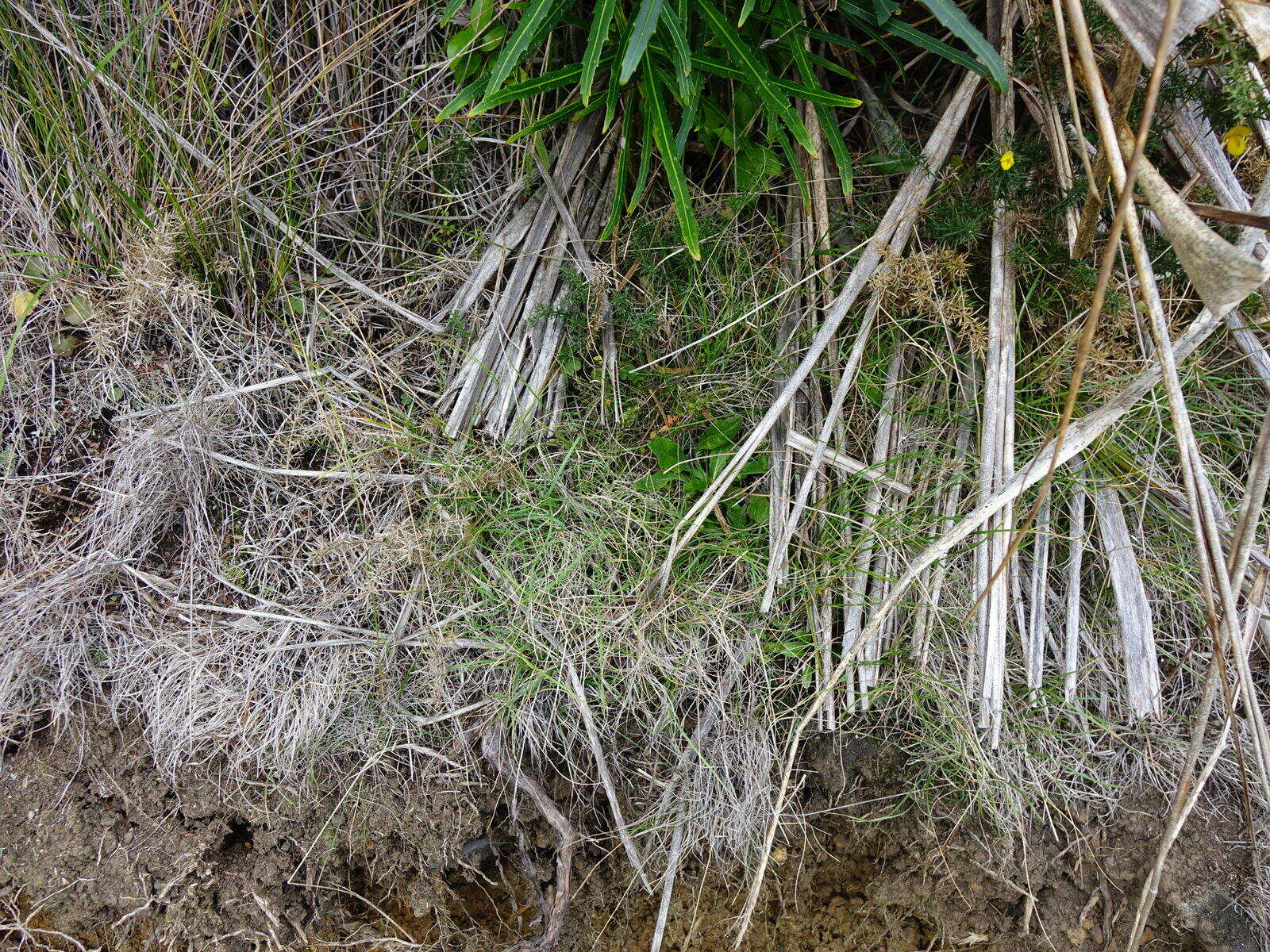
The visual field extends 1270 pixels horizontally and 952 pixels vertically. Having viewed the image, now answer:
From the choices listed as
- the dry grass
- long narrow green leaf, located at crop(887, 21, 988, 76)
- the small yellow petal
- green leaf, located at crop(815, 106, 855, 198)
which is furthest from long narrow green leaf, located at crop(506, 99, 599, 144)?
the small yellow petal

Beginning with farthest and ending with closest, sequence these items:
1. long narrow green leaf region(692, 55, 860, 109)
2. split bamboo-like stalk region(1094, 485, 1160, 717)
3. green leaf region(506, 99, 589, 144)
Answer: split bamboo-like stalk region(1094, 485, 1160, 717), green leaf region(506, 99, 589, 144), long narrow green leaf region(692, 55, 860, 109)

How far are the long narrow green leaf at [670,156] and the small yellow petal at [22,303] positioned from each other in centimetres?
157

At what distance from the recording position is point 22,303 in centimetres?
197

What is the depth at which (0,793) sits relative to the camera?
6.46 ft

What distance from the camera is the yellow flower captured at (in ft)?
Answer: 5.24

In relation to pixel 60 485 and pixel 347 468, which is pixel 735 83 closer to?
pixel 347 468

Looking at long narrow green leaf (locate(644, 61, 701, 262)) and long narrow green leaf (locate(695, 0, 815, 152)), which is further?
long narrow green leaf (locate(644, 61, 701, 262))

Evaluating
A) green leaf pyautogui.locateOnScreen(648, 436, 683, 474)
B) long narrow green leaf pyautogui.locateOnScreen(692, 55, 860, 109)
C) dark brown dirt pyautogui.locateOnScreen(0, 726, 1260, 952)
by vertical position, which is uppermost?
long narrow green leaf pyautogui.locateOnScreen(692, 55, 860, 109)

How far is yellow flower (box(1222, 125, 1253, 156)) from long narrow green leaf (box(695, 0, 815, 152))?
843 mm

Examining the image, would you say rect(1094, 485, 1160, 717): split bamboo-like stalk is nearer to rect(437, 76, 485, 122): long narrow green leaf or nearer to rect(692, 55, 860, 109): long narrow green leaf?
rect(692, 55, 860, 109): long narrow green leaf

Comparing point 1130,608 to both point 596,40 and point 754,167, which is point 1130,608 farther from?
point 596,40

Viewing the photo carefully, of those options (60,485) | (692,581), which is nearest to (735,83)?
(692,581)

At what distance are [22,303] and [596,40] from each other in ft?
5.15

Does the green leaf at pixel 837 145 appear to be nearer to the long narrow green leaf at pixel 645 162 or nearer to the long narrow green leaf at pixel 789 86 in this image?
the long narrow green leaf at pixel 789 86
